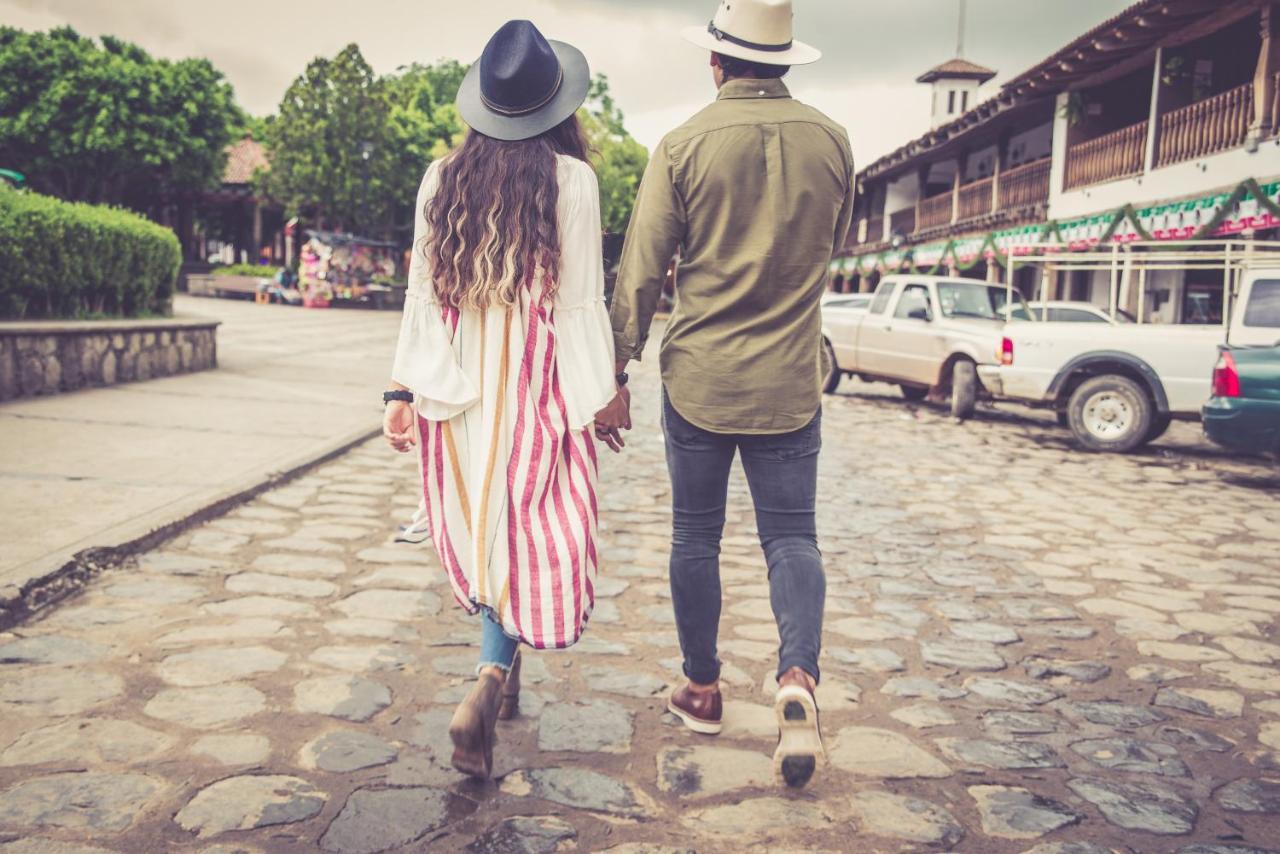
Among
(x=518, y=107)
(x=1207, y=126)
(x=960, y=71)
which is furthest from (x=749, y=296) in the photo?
(x=960, y=71)

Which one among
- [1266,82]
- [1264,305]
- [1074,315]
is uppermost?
[1266,82]

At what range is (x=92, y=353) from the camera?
930 cm

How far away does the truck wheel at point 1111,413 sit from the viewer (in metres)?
10.2

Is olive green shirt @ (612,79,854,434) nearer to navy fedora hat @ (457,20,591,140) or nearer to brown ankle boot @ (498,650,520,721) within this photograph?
navy fedora hat @ (457,20,591,140)

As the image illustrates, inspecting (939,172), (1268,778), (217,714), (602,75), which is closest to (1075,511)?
(1268,778)

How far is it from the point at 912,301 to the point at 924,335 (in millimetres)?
742

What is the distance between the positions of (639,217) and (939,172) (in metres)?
32.5

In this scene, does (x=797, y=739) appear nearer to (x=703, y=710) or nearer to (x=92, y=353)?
(x=703, y=710)

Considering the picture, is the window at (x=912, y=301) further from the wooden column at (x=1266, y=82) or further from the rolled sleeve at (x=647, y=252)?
the rolled sleeve at (x=647, y=252)

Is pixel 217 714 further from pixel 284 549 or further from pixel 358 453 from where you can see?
pixel 358 453

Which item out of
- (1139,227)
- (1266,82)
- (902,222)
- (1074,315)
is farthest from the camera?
(902,222)

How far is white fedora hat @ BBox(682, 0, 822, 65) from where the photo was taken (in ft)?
9.18

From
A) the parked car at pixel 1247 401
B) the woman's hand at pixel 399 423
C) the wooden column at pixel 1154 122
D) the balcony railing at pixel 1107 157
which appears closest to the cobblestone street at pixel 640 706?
the woman's hand at pixel 399 423

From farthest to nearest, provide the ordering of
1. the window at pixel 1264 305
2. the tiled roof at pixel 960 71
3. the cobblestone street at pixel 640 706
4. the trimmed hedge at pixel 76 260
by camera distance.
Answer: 1. the tiled roof at pixel 960 71
2. the window at pixel 1264 305
3. the trimmed hedge at pixel 76 260
4. the cobblestone street at pixel 640 706
